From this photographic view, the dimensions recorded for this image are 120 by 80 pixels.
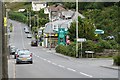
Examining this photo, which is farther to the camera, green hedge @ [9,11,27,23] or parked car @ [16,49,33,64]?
green hedge @ [9,11,27,23]

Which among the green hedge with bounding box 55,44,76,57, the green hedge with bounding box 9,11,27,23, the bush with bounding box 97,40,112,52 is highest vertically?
the green hedge with bounding box 9,11,27,23

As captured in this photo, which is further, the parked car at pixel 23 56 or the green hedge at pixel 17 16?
the green hedge at pixel 17 16

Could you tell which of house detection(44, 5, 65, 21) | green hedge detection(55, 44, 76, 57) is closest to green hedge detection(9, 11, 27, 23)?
house detection(44, 5, 65, 21)

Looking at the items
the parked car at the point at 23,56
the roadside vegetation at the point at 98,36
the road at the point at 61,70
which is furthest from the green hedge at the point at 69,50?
the parked car at the point at 23,56

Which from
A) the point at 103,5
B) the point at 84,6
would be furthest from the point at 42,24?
the point at 103,5

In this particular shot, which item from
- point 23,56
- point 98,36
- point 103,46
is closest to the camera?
point 23,56

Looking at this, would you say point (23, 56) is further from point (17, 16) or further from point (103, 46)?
Answer: point (17, 16)

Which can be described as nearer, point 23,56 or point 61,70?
point 61,70

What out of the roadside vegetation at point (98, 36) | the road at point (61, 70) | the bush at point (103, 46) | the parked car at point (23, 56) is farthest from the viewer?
the bush at point (103, 46)

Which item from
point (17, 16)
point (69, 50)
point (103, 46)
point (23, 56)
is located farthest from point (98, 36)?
point (17, 16)

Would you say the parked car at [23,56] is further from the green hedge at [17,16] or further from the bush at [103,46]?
the green hedge at [17,16]

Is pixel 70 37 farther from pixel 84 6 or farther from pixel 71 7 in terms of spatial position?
pixel 71 7

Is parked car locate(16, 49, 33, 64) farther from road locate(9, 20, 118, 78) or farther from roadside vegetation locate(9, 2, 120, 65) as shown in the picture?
roadside vegetation locate(9, 2, 120, 65)

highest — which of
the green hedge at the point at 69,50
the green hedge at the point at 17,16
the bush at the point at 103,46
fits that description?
the green hedge at the point at 17,16
